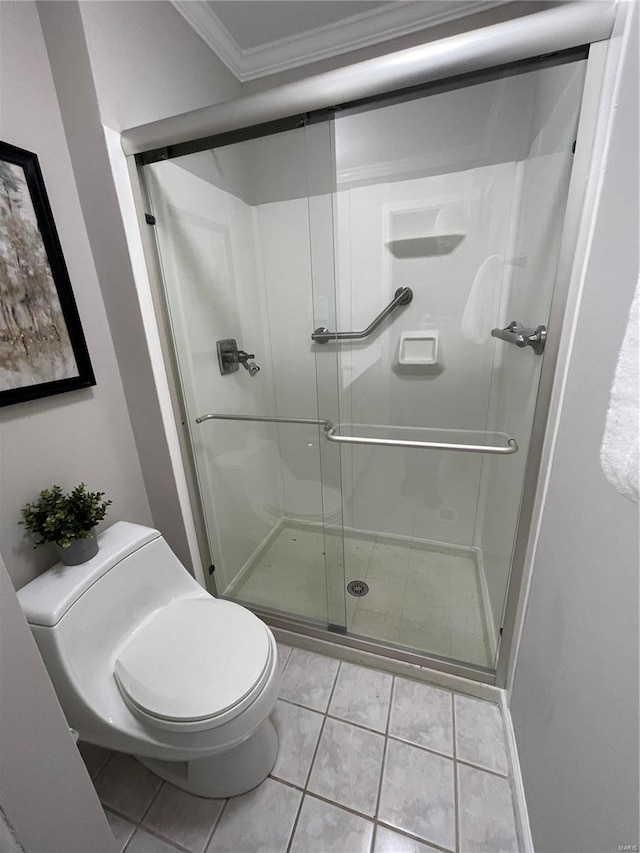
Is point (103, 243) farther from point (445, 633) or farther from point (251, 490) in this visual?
point (445, 633)

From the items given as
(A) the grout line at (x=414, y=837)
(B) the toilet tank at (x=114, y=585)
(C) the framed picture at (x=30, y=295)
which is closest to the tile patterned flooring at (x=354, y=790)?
(A) the grout line at (x=414, y=837)

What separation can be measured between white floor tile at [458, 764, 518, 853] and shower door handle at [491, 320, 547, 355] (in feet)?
4.20

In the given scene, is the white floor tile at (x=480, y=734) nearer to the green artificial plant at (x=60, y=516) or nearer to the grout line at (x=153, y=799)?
the grout line at (x=153, y=799)

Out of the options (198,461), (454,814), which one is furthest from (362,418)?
(454,814)

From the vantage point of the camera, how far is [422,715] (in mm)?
1161

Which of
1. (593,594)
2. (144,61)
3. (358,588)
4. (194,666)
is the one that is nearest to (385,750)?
(358,588)

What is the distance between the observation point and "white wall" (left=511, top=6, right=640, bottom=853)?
0.48 meters

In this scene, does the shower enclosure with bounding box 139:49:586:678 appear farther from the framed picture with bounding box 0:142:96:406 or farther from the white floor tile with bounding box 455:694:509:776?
the framed picture with bounding box 0:142:96:406

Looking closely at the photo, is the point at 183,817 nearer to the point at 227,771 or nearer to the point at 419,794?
the point at 227,771

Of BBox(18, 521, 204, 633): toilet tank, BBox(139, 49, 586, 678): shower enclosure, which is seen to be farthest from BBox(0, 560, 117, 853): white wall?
BBox(139, 49, 586, 678): shower enclosure

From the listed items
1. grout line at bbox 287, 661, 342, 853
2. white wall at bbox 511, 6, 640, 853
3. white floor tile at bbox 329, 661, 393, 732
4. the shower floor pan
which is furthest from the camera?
the shower floor pan

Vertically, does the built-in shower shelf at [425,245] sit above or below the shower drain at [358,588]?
above

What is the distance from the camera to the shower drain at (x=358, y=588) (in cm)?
159

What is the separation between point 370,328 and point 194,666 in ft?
4.93
